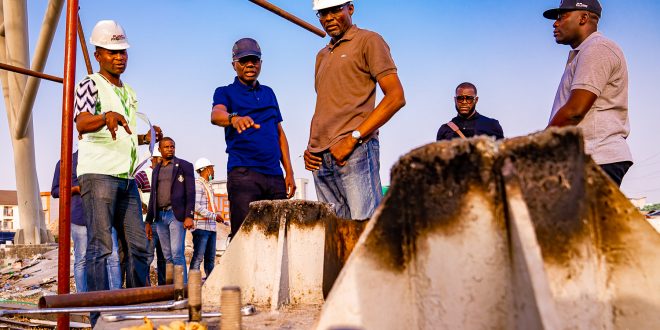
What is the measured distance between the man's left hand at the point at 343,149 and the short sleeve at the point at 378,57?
1.39 feet

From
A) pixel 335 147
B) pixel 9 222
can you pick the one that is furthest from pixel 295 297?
pixel 9 222

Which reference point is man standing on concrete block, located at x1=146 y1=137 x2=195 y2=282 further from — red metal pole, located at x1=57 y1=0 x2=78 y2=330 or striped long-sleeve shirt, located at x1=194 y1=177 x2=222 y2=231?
red metal pole, located at x1=57 y1=0 x2=78 y2=330

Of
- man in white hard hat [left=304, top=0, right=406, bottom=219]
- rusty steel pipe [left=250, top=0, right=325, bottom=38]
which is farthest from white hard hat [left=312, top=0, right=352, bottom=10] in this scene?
rusty steel pipe [left=250, top=0, right=325, bottom=38]

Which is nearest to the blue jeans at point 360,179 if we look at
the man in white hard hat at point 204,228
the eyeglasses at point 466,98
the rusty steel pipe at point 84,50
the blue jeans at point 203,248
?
the eyeglasses at point 466,98

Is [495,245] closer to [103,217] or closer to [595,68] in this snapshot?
[595,68]

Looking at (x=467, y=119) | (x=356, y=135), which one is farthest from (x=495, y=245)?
(x=467, y=119)

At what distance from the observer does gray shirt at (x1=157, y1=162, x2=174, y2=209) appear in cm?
733

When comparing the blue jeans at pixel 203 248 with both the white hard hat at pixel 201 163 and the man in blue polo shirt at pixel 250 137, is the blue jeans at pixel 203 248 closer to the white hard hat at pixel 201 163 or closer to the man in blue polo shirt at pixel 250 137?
the white hard hat at pixel 201 163

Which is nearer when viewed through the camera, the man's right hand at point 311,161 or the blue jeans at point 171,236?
the man's right hand at point 311,161

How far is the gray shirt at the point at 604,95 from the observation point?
3475 millimetres

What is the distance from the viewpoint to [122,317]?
294cm

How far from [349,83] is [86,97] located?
70.4 inches

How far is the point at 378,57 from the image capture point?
147 inches

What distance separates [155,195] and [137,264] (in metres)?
2.84
